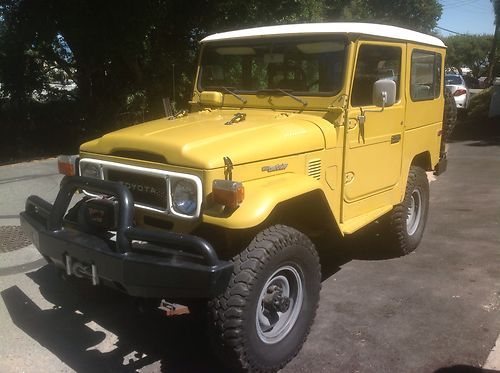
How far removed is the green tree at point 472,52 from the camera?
55688mm

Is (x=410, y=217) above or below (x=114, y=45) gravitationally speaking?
below

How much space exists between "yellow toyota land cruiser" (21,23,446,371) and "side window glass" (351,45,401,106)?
2 cm

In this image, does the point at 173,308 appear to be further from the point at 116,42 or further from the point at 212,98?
the point at 116,42

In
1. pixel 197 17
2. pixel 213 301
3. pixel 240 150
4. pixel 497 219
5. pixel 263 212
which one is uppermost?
pixel 197 17

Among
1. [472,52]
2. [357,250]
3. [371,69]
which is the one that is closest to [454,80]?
[357,250]

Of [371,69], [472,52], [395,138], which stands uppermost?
[371,69]

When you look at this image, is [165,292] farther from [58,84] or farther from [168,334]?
[58,84]

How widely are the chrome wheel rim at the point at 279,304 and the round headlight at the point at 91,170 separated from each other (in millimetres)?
1429

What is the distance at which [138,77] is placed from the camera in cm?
1145

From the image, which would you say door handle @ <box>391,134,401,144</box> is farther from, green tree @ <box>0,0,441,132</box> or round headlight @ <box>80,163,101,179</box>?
green tree @ <box>0,0,441,132</box>

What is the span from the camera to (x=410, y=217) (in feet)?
17.8

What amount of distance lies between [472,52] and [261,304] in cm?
5982

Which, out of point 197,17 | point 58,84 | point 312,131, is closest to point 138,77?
point 197,17

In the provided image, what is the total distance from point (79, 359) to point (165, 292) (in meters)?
1.07
